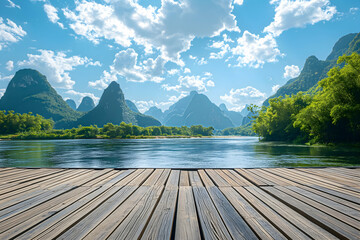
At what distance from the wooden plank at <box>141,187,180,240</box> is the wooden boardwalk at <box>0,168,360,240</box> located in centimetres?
1

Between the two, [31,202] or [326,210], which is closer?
[326,210]

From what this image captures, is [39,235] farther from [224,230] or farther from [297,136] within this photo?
[297,136]

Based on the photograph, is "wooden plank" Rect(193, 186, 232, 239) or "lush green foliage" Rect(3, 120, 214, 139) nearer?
"wooden plank" Rect(193, 186, 232, 239)

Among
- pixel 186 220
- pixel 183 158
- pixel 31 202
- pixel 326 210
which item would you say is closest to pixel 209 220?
pixel 186 220

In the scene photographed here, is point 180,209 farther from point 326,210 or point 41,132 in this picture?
point 41,132

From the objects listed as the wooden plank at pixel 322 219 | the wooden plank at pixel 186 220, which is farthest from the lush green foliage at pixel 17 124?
the wooden plank at pixel 322 219

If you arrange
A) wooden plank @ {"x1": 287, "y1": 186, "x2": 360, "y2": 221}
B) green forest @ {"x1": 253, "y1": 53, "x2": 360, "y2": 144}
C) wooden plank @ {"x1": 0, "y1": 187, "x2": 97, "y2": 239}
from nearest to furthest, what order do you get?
wooden plank @ {"x1": 0, "y1": 187, "x2": 97, "y2": 239}, wooden plank @ {"x1": 287, "y1": 186, "x2": 360, "y2": 221}, green forest @ {"x1": 253, "y1": 53, "x2": 360, "y2": 144}

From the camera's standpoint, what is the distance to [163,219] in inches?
115

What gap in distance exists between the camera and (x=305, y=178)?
19.0ft

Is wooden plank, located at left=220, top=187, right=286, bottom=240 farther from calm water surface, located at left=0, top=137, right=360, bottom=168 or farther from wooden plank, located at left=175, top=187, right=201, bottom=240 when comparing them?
calm water surface, located at left=0, top=137, right=360, bottom=168

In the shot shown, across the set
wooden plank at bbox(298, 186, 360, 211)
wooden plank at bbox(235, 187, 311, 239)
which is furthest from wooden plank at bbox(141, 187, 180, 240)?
wooden plank at bbox(298, 186, 360, 211)

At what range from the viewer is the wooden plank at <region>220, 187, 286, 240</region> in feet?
7.99

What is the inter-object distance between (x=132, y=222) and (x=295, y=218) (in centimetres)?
241

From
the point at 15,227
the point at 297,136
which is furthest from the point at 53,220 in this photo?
the point at 297,136
